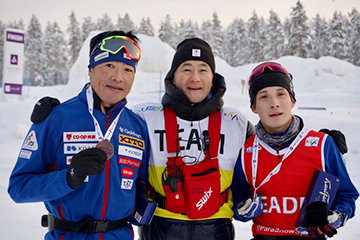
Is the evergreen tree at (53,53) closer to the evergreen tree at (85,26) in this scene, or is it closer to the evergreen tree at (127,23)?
the evergreen tree at (85,26)

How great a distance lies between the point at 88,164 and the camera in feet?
5.95

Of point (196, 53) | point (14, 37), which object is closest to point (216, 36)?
point (14, 37)

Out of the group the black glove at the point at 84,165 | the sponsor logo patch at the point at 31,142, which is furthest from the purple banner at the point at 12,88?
the black glove at the point at 84,165

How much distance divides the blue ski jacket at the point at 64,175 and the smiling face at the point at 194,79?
2.36ft

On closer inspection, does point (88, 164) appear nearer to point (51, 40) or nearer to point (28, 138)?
point (28, 138)

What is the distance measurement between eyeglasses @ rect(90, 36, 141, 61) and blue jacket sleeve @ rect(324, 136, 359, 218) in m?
1.69

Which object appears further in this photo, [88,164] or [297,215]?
[297,215]

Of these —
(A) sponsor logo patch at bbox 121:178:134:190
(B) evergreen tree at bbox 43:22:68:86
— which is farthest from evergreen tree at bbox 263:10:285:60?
(A) sponsor logo patch at bbox 121:178:134:190

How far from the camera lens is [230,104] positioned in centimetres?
1967

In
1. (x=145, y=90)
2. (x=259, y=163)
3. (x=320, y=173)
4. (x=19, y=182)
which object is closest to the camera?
(x=19, y=182)

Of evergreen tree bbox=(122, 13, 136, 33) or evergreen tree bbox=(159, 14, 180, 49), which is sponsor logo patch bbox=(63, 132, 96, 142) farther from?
evergreen tree bbox=(122, 13, 136, 33)

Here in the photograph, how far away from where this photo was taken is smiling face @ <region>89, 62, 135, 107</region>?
7.41 feet

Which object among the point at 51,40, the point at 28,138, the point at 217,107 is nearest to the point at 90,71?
the point at 28,138

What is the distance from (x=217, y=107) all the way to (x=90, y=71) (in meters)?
1.11
